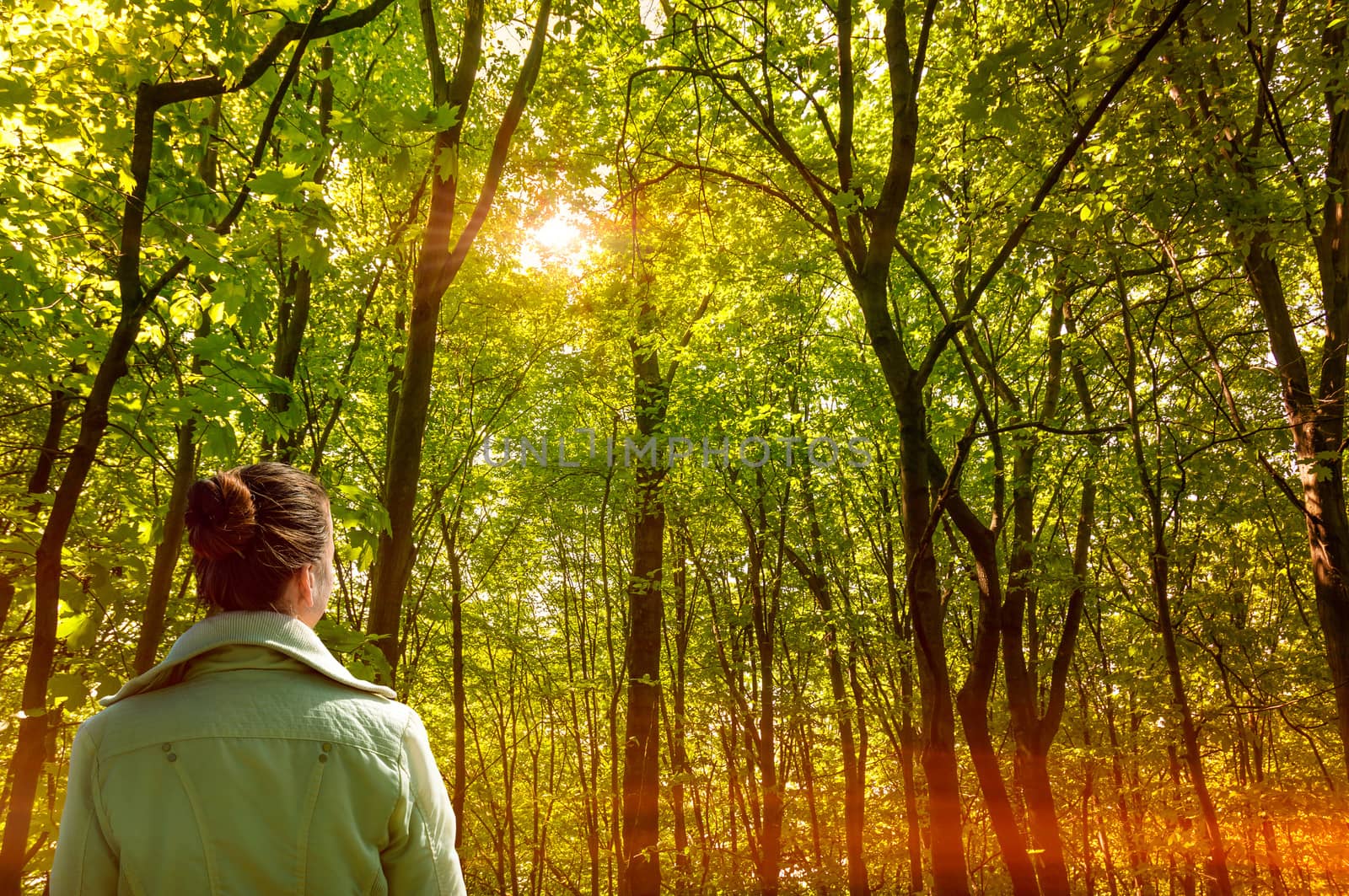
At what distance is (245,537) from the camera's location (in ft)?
4.32

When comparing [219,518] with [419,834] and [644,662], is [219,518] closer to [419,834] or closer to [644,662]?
[419,834]

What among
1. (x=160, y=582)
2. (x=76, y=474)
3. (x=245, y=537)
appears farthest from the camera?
(x=160, y=582)

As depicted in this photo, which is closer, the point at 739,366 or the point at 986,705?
the point at 986,705

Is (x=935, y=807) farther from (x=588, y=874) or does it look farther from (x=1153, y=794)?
(x=588, y=874)

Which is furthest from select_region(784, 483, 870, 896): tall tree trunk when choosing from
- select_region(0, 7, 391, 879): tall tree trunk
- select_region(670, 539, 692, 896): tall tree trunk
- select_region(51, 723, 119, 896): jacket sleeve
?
select_region(51, 723, 119, 896): jacket sleeve

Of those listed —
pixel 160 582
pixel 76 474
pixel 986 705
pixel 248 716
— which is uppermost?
pixel 76 474

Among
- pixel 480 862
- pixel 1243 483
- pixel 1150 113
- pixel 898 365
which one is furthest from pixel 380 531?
pixel 480 862

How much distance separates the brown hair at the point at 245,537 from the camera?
130cm

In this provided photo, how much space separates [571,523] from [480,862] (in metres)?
11.8

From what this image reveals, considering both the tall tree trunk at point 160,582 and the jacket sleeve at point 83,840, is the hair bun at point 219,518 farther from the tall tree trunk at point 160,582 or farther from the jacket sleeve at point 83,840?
the tall tree trunk at point 160,582

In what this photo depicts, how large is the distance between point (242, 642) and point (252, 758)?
206mm

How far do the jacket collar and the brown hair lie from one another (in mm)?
34

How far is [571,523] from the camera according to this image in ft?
44.3

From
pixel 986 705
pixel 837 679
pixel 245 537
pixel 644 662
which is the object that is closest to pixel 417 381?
pixel 245 537
